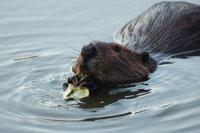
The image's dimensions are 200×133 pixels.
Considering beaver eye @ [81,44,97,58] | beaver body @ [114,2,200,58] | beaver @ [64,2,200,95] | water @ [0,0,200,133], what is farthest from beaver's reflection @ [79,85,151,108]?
beaver body @ [114,2,200,58]

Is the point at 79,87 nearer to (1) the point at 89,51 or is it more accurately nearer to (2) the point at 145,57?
(1) the point at 89,51

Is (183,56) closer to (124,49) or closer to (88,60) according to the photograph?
(124,49)

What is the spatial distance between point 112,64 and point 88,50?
0.43 meters

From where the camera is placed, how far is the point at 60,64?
7730 millimetres

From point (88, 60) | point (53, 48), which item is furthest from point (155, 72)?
point (53, 48)

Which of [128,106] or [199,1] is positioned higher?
Answer: [199,1]

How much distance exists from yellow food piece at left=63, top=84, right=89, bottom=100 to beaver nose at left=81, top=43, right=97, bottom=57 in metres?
0.35

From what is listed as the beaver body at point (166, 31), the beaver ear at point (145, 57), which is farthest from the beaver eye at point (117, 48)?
the beaver body at point (166, 31)

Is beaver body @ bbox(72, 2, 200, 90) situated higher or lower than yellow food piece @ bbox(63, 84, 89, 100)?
higher

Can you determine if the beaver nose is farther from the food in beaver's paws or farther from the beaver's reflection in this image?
the beaver's reflection

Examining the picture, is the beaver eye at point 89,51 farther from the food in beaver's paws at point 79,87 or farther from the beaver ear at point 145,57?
the beaver ear at point 145,57

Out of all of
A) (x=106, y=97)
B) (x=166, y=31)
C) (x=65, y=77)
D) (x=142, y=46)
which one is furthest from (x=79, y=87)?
(x=166, y=31)

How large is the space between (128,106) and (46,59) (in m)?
1.90

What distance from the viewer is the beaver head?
21.7 ft
